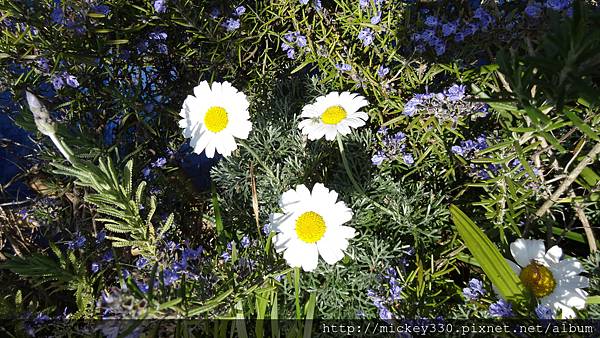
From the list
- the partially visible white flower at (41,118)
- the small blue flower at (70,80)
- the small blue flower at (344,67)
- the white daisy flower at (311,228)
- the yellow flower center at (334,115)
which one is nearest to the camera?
the partially visible white flower at (41,118)

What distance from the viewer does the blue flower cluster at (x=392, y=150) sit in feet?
5.66

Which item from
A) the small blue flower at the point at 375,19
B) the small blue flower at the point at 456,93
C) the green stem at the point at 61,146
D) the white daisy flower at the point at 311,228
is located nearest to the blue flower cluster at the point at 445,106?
the small blue flower at the point at 456,93

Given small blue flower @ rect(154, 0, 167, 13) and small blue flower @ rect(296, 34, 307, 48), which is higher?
small blue flower @ rect(154, 0, 167, 13)

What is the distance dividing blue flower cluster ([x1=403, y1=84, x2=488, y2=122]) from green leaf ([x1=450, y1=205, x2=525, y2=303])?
359mm

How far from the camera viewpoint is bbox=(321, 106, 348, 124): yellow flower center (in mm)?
1502

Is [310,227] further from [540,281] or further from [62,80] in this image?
[62,80]

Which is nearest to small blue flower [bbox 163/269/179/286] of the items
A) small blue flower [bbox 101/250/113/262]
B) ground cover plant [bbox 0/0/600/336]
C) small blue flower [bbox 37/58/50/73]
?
ground cover plant [bbox 0/0/600/336]

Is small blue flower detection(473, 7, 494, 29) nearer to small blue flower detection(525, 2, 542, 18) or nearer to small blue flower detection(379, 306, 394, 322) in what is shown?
small blue flower detection(525, 2, 542, 18)

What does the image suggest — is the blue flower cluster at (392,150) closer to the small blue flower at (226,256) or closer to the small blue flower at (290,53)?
the small blue flower at (290,53)

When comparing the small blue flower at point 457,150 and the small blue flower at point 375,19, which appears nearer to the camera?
the small blue flower at point 457,150

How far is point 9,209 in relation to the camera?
204 centimetres

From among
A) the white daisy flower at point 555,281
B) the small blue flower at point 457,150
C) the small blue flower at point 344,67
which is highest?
the small blue flower at point 344,67

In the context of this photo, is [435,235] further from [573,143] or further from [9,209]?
[9,209]

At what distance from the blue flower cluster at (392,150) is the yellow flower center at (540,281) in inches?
20.3
